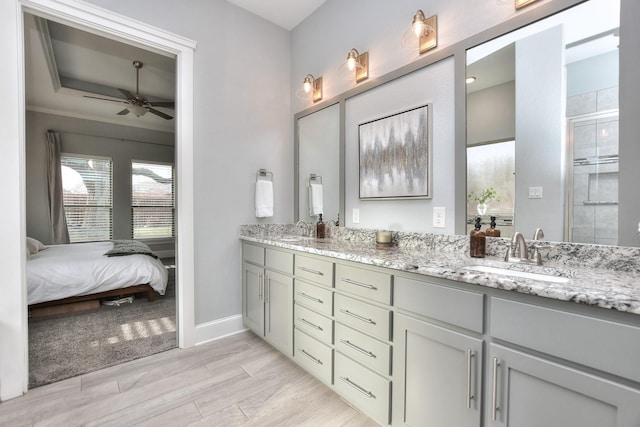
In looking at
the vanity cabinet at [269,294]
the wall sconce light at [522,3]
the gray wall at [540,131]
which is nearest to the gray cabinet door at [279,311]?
the vanity cabinet at [269,294]

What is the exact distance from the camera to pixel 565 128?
137cm

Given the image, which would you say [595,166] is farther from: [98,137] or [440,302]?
[98,137]

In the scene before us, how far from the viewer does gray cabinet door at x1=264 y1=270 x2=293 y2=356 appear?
83.7 inches

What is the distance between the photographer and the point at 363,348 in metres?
1.57

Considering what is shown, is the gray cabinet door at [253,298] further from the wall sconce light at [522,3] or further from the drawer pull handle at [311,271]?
the wall sconce light at [522,3]

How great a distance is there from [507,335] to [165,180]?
22.0ft

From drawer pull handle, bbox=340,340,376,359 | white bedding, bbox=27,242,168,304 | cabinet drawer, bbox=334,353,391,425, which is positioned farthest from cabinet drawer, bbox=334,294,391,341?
white bedding, bbox=27,242,168,304

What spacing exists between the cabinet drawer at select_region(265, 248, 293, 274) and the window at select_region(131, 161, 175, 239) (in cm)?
486

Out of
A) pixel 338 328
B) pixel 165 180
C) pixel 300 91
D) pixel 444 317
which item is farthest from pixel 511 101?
pixel 165 180

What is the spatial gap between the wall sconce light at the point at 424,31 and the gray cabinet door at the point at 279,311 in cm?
179

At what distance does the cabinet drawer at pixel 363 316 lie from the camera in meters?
1.45

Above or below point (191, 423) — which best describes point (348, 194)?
above

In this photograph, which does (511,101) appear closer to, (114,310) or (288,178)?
(288,178)

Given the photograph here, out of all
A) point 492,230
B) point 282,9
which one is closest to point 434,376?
point 492,230
